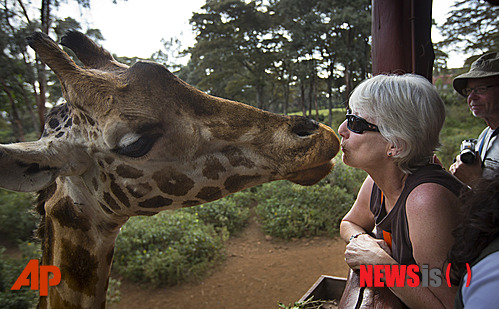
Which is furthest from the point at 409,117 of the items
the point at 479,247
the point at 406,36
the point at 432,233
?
the point at 406,36

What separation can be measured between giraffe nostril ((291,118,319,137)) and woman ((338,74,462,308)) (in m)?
0.17

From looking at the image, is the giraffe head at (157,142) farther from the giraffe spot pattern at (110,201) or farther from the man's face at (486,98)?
the man's face at (486,98)

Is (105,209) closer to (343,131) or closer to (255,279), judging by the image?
(343,131)

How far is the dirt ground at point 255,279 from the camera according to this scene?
4.82 metres

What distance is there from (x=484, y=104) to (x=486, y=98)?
5cm

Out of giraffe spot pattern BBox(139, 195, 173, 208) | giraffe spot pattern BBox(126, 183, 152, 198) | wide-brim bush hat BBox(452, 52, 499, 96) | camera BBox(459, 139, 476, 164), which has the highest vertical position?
wide-brim bush hat BBox(452, 52, 499, 96)

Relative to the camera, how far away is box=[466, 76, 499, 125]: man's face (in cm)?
240

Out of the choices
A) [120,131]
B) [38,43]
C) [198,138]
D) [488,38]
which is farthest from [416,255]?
[488,38]

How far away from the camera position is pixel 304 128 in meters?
1.71

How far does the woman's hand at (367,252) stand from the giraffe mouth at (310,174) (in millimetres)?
402

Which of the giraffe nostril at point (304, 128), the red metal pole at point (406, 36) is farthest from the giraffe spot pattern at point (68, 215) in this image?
the red metal pole at point (406, 36)

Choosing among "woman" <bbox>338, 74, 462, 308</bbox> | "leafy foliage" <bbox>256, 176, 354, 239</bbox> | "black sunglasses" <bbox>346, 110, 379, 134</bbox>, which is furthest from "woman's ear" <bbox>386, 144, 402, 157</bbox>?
"leafy foliage" <bbox>256, 176, 354, 239</bbox>

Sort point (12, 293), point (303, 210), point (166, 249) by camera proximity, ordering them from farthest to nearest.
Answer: point (303, 210)
point (166, 249)
point (12, 293)

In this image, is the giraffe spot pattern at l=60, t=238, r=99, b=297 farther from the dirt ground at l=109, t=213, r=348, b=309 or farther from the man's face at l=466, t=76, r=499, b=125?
the dirt ground at l=109, t=213, r=348, b=309
